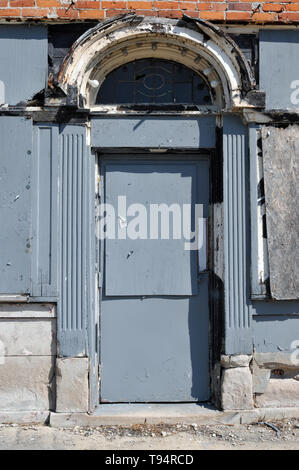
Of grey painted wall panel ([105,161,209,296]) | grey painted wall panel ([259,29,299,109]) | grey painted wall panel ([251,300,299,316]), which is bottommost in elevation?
grey painted wall panel ([251,300,299,316])

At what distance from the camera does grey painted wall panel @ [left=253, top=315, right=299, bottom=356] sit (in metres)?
4.96

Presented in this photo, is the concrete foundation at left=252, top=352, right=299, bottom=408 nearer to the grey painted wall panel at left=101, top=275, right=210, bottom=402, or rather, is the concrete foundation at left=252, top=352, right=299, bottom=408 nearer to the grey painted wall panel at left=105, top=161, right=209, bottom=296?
the grey painted wall panel at left=101, top=275, right=210, bottom=402

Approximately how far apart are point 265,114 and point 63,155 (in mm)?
2030

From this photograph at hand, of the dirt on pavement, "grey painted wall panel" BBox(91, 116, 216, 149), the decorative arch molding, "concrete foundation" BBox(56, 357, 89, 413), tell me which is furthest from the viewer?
"grey painted wall panel" BBox(91, 116, 216, 149)

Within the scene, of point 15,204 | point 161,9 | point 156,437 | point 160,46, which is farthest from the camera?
point 160,46

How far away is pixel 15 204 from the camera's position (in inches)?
194

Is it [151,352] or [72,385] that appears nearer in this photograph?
[72,385]

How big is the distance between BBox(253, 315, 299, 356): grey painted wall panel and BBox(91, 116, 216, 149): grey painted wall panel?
1822 mm

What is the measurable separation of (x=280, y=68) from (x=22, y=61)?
2.57m

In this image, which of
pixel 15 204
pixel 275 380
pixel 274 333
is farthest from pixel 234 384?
pixel 15 204

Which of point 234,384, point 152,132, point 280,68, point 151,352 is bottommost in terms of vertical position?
point 234,384

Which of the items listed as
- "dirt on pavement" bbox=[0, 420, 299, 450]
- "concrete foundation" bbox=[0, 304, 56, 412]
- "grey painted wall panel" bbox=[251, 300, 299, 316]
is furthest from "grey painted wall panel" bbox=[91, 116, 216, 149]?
"dirt on pavement" bbox=[0, 420, 299, 450]

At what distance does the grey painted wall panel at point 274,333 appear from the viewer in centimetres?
496

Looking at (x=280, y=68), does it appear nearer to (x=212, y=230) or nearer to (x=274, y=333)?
(x=212, y=230)
